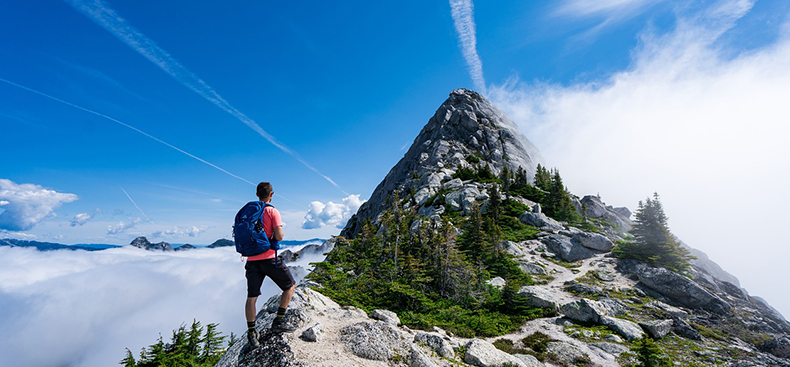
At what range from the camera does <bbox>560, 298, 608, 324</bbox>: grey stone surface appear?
18.4 metres

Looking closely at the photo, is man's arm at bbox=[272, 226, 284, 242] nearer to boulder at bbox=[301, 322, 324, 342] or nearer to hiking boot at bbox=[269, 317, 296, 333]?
hiking boot at bbox=[269, 317, 296, 333]

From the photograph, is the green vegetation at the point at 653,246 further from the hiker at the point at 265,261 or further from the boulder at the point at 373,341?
the hiker at the point at 265,261

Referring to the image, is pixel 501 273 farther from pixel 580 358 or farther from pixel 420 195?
pixel 420 195

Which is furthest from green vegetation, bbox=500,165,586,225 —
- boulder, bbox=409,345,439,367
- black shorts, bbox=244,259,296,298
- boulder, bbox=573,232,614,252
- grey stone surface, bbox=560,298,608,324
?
black shorts, bbox=244,259,296,298

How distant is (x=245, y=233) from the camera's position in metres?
5.71

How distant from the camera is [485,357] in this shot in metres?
10.3

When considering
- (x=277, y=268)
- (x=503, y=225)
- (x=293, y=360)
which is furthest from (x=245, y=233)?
(x=503, y=225)

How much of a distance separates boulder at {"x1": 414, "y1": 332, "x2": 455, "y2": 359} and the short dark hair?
7.49m

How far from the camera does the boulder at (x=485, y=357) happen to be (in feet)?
32.9

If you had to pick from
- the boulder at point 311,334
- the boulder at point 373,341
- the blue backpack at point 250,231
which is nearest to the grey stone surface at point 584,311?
the boulder at point 373,341

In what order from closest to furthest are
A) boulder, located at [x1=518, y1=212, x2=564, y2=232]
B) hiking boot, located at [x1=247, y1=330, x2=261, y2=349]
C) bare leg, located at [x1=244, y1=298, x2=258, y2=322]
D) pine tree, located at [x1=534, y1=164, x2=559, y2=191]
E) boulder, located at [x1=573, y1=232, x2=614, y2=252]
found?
bare leg, located at [x1=244, y1=298, x2=258, y2=322]
hiking boot, located at [x1=247, y1=330, x2=261, y2=349]
boulder, located at [x1=573, y1=232, x2=614, y2=252]
boulder, located at [x1=518, y1=212, x2=564, y2=232]
pine tree, located at [x1=534, y1=164, x2=559, y2=191]

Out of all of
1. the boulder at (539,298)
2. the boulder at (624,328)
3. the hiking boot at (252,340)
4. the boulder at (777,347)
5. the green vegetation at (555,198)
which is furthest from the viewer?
the green vegetation at (555,198)

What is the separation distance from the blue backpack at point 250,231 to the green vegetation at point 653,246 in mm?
42669

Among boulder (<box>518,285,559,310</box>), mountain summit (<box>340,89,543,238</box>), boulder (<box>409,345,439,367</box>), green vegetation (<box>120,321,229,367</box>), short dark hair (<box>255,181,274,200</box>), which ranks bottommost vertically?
green vegetation (<box>120,321,229,367</box>)
